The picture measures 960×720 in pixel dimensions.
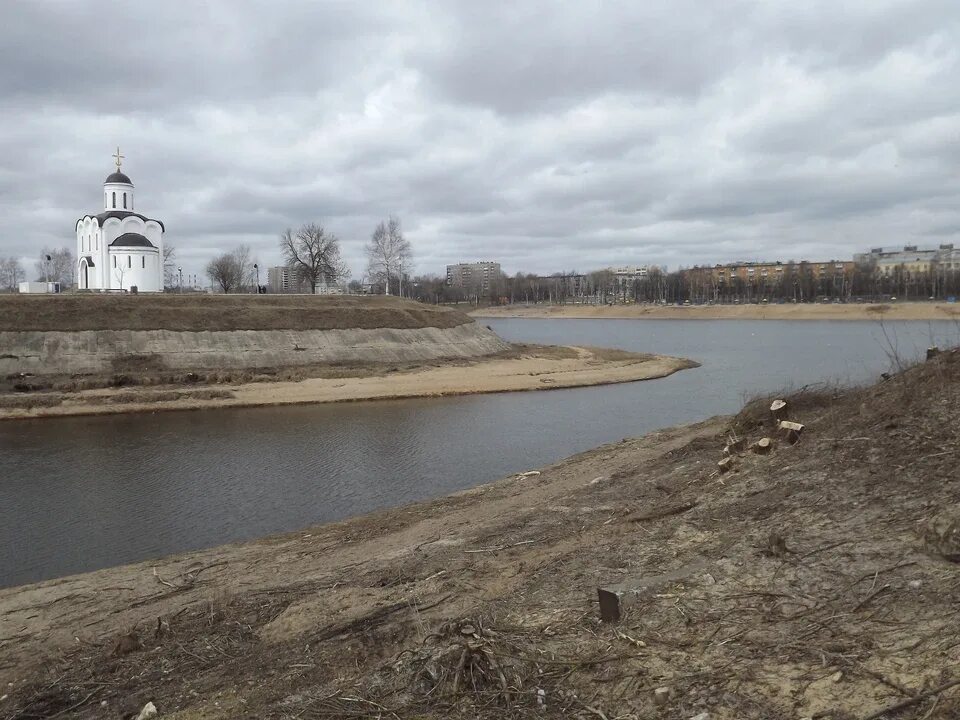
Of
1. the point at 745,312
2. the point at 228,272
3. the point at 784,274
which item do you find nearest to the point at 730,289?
the point at 784,274

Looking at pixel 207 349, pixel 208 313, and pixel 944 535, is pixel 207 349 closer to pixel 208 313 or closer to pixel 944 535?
pixel 208 313

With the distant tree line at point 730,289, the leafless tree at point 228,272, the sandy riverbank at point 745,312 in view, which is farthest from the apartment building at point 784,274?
the leafless tree at point 228,272

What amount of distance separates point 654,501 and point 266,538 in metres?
8.32

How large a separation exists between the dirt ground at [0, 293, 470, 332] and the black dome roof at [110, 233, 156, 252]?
11.5 metres

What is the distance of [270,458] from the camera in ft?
78.9

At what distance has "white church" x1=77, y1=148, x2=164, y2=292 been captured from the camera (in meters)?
60.1

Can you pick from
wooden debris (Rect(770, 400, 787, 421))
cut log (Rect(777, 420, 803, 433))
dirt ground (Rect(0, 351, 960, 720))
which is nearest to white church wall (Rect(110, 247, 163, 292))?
dirt ground (Rect(0, 351, 960, 720))

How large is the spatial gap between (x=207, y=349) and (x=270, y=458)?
23.7 metres

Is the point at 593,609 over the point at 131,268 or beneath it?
beneath

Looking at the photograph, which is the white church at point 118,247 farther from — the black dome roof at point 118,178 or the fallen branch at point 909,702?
the fallen branch at point 909,702

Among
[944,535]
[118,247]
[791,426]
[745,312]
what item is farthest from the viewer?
[745,312]

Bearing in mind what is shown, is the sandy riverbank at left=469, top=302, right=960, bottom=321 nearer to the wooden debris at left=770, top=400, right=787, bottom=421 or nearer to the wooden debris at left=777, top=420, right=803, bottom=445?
the wooden debris at left=770, top=400, right=787, bottom=421

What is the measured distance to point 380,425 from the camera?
99.9ft

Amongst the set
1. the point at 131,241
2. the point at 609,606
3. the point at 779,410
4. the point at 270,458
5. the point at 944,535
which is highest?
the point at 131,241
